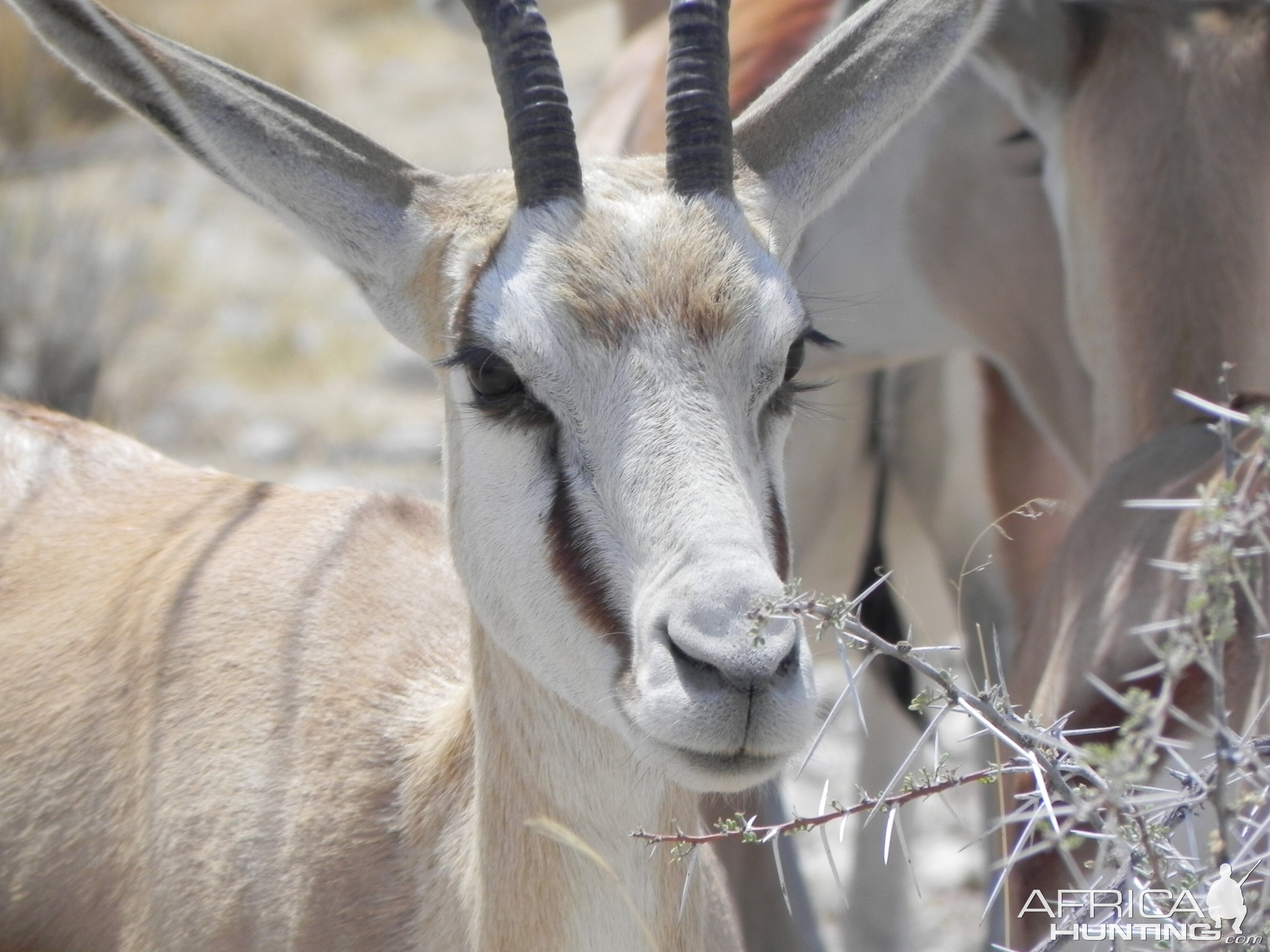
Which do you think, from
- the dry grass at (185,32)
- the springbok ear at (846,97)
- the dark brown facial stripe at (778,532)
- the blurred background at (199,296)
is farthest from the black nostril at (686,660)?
the dry grass at (185,32)

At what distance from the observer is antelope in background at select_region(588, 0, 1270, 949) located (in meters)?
3.77

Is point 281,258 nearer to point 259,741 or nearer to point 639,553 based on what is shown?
point 259,741

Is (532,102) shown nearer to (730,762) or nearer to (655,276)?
(655,276)

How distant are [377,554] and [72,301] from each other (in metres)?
5.38

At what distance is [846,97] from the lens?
3.42m

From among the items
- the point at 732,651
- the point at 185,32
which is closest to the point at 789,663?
the point at 732,651

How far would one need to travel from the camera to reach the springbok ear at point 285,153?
2.93m

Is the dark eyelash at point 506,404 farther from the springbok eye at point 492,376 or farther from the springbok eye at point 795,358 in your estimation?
the springbok eye at point 795,358

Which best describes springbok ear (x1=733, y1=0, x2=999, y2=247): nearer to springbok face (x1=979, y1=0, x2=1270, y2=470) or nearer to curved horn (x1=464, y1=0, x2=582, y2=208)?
curved horn (x1=464, y1=0, x2=582, y2=208)

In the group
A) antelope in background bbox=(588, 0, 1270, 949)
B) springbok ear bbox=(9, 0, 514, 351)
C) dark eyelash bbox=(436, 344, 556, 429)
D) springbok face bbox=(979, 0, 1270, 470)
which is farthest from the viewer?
springbok face bbox=(979, 0, 1270, 470)

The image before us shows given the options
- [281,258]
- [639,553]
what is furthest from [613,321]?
[281,258]

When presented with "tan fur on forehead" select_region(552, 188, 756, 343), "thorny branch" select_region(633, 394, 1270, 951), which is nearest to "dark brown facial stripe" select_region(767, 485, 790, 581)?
"thorny branch" select_region(633, 394, 1270, 951)

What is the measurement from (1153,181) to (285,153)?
2.33 metres

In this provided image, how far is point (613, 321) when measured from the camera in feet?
8.93
